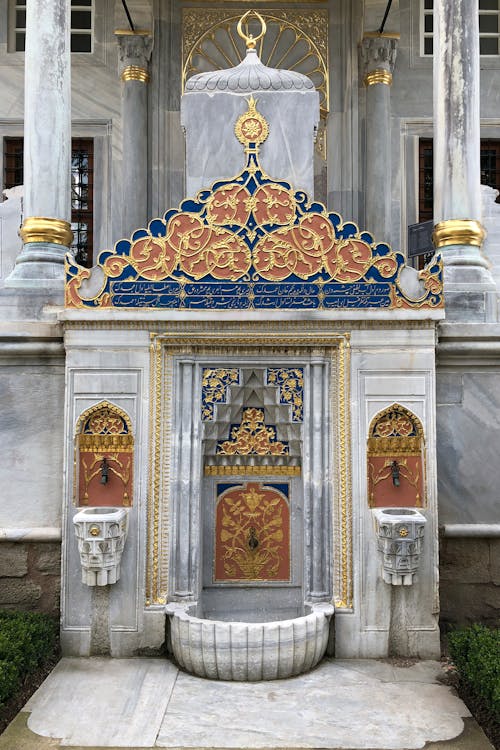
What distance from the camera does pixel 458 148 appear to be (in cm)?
767

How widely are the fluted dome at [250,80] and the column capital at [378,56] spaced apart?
4.55 m

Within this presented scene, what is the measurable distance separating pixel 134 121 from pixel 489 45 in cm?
571

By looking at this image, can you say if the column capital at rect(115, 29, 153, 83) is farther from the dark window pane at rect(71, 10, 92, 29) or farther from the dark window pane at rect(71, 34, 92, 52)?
the dark window pane at rect(71, 10, 92, 29)

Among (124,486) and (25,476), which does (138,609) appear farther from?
(25,476)

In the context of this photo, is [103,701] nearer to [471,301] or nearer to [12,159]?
[471,301]

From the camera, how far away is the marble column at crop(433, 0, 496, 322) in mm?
7328

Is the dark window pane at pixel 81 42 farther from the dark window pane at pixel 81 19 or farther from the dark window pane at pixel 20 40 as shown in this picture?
the dark window pane at pixel 20 40

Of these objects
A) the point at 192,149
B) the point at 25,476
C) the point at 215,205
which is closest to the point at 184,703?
the point at 25,476

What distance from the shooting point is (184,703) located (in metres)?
5.28

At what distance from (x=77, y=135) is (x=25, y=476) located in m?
7.42

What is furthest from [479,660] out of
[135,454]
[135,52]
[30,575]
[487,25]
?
[487,25]

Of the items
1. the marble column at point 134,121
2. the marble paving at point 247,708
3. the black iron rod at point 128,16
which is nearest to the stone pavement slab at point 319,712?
the marble paving at point 247,708

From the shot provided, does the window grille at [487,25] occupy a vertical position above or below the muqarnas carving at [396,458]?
above

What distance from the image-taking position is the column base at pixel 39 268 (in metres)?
7.02
